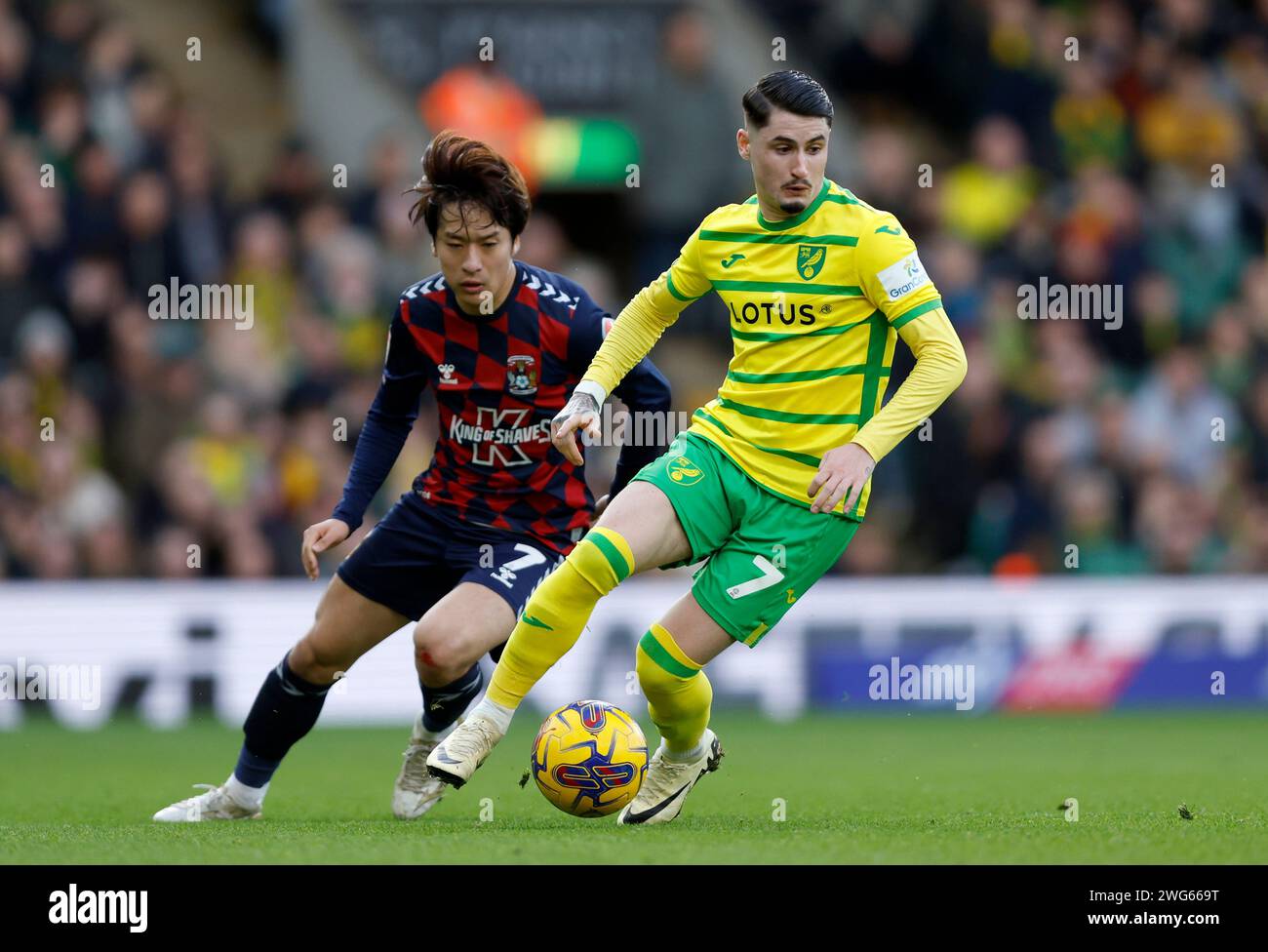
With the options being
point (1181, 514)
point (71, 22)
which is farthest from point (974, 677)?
point (71, 22)

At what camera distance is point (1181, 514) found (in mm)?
13906

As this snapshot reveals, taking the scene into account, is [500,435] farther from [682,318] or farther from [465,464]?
[682,318]

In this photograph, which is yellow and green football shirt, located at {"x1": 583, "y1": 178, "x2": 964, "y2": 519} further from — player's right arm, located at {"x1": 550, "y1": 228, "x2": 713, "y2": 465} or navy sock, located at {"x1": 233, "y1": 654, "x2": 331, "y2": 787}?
navy sock, located at {"x1": 233, "y1": 654, "x2": 331, "y2": 787}

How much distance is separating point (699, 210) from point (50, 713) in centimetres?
579

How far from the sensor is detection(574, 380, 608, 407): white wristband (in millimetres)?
6438

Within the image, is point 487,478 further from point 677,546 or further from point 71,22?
point 71,22

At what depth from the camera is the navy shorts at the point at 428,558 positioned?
6875mm

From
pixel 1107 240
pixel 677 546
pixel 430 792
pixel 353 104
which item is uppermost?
pixel 353 104

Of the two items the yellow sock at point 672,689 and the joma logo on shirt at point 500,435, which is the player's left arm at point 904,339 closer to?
the yellow sock at point 672,689

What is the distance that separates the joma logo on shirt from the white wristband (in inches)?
18.3

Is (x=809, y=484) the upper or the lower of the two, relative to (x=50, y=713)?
upper

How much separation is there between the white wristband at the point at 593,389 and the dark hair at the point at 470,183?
665mm

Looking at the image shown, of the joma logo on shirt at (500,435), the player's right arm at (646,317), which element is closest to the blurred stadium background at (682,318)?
the joma logo on shirt at (500,435)

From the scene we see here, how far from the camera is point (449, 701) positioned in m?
7.21
